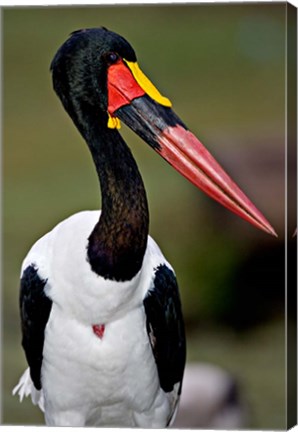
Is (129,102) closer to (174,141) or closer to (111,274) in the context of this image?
(174,141)

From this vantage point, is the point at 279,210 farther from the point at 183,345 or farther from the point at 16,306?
the point at 16,306

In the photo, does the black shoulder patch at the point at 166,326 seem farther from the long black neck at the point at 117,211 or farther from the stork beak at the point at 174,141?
the stork beak at the point at 174,141

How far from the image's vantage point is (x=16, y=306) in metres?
5.88

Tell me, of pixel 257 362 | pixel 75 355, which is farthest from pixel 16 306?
pixel 257 362

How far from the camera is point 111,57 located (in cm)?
509

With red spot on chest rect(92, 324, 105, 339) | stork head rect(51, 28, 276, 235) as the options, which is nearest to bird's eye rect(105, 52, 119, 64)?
stork head rect(51, 28, 276, 235)

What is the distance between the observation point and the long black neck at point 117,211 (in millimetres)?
5129

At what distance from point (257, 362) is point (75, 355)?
28.9 inches

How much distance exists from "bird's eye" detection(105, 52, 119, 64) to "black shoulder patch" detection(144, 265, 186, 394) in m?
0.81

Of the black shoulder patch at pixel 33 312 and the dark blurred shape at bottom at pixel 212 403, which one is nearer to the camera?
the black shoulder patch at pixel 33 312

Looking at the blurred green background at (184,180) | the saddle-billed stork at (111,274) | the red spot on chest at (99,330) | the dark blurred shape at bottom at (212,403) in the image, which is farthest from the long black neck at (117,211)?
the dark blurred shape at bottom at (212,403)

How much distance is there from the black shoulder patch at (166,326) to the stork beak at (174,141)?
45 centimetres

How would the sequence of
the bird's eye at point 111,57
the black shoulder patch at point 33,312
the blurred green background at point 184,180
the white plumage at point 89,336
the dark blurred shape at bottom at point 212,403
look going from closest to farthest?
the bird's eye at point 111,57, the white plumage at point 89,336, the black shoulder patch at point 33,312, the blurred green background at point 184,180, the dark blurred shape at bottom at point 212,403

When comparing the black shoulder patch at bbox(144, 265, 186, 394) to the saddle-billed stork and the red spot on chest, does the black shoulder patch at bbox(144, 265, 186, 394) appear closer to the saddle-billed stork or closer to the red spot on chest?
the saddle-billed stork
